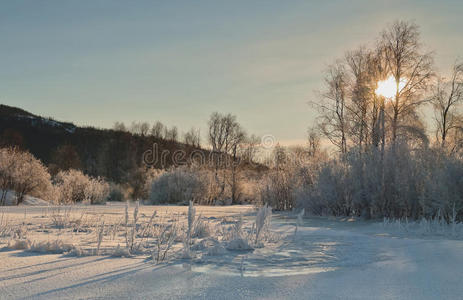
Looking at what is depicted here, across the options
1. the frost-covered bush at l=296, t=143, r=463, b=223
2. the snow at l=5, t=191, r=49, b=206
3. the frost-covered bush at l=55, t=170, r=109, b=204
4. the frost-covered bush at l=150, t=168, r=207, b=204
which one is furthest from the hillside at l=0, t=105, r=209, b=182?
the frost-covered bush at l=296, t=143, r=463, b=223

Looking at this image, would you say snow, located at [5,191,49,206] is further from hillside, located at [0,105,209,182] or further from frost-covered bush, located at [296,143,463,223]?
hillside, located at [0,105,209,182]

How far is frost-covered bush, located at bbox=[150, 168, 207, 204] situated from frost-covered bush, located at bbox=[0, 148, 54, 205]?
272 inches

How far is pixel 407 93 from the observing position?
73.5 feet

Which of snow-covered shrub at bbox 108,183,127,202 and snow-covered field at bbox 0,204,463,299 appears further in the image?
snow-covered shrub at bbox 108,183,127,202

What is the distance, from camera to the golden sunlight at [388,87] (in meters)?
22.5

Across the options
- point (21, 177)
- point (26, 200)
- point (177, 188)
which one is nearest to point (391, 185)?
point (26, 200)

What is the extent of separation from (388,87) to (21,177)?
1805 centimetres

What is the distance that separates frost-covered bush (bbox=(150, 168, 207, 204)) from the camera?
25.3 meters

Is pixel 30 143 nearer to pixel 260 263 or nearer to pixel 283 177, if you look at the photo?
pixel 283 177

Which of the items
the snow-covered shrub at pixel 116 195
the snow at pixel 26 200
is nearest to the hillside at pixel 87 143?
the snow-covered shrub at pixel 116 195

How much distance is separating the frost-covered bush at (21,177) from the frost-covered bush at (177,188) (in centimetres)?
690

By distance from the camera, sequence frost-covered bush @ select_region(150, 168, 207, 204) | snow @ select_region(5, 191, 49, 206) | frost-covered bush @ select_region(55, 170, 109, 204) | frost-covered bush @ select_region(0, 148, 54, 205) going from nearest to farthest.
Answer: snow @ select_region(5, 191, 49, 206), frost-covered bush @ select_region(0, 148, 54, 205), frost-covered bush @ select_region(55, 170, 109, 204), frost-covered bush @ select_region(150, 168, 207, 204)

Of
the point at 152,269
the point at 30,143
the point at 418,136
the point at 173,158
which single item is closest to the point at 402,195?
the point at 152,269

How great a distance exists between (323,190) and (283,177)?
3491 mm
